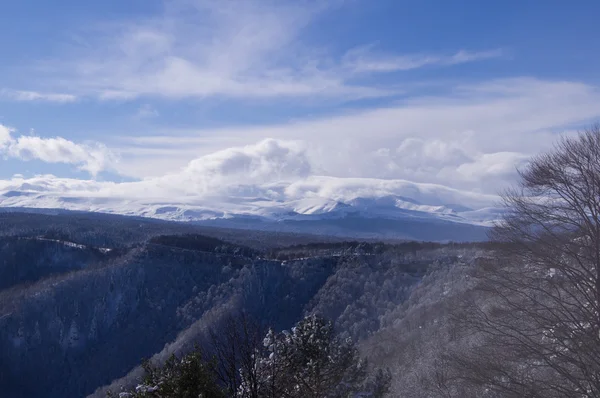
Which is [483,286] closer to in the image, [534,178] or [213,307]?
[534,178]

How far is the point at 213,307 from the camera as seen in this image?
250 ft

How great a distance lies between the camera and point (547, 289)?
31.8 feet

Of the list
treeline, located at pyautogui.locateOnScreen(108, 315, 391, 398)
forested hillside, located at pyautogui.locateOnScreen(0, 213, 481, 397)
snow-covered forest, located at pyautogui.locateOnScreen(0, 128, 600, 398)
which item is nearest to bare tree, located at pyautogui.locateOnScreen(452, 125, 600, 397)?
snow-covered forest, located at pyautogui.locateOnScreen(0, 128, 600, 398)

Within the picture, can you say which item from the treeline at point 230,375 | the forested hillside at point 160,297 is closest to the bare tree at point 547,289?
the treeline at point 230,375

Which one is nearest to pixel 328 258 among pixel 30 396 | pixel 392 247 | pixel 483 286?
pixel 392 247

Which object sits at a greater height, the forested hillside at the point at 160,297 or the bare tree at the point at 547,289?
the bare tree at the point at 547,289

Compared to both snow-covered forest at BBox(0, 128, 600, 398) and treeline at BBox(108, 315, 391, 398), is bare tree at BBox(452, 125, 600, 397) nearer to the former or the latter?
snow-covered forest at BBox(0, 128, 600, 398)

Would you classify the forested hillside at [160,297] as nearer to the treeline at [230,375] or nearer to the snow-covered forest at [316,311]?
the snow-covered forest at [316,311]

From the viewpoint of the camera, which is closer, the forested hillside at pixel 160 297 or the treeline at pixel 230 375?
the treeline at pixel 230 375

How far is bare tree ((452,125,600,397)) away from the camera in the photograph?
865cm

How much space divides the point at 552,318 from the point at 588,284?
76 cm

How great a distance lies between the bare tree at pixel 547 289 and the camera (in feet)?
28.4

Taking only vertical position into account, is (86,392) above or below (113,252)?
below

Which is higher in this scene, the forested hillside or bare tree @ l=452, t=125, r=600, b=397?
bare tree @ l=452, t=125, r=600, b=397
